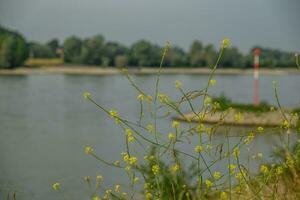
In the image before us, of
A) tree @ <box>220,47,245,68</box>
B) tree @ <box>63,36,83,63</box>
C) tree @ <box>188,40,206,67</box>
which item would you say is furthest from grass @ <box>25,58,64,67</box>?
tree @ <box>220,47,245,68</box>

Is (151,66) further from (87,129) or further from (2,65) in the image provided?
(87,129)

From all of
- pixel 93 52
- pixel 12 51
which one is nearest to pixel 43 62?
pixel 93 52

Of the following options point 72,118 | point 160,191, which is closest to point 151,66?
point 72,118

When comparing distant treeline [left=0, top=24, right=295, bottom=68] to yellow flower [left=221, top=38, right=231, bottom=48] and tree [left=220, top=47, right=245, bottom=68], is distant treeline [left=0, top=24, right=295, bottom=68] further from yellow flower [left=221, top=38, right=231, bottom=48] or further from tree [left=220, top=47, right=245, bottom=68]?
yellow flower [left=221, top=38, right=231, bottom=48]

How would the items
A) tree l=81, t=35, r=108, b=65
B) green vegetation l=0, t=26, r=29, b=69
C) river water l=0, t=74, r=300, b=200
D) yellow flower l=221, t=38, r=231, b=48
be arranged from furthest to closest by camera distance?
1. tree l=81, t=35, r=108, b=65
2. green vegetation l=0, t=26, r=29, b=69
3. river water l=0, t=74, r=300, b=200
4. yellow flower l=221, t=38, r=231, b=48

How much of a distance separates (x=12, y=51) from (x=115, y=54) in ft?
28.5

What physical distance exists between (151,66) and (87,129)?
3415cm

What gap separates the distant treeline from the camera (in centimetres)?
4200

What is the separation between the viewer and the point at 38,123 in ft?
36.0

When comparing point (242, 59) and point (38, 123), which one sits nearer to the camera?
point (38, 123)

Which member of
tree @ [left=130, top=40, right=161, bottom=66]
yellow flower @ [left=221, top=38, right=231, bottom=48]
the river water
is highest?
yellow flower @ [left=221, top=38, right=231, bottom=48]

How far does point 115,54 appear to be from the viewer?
4400cm

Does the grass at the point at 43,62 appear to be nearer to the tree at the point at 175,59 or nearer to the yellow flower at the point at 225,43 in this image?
the tree at the point at 175,59

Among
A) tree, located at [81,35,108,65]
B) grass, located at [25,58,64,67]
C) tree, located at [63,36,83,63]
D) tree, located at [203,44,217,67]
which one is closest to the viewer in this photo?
tree, located at [81,35,108,65]
